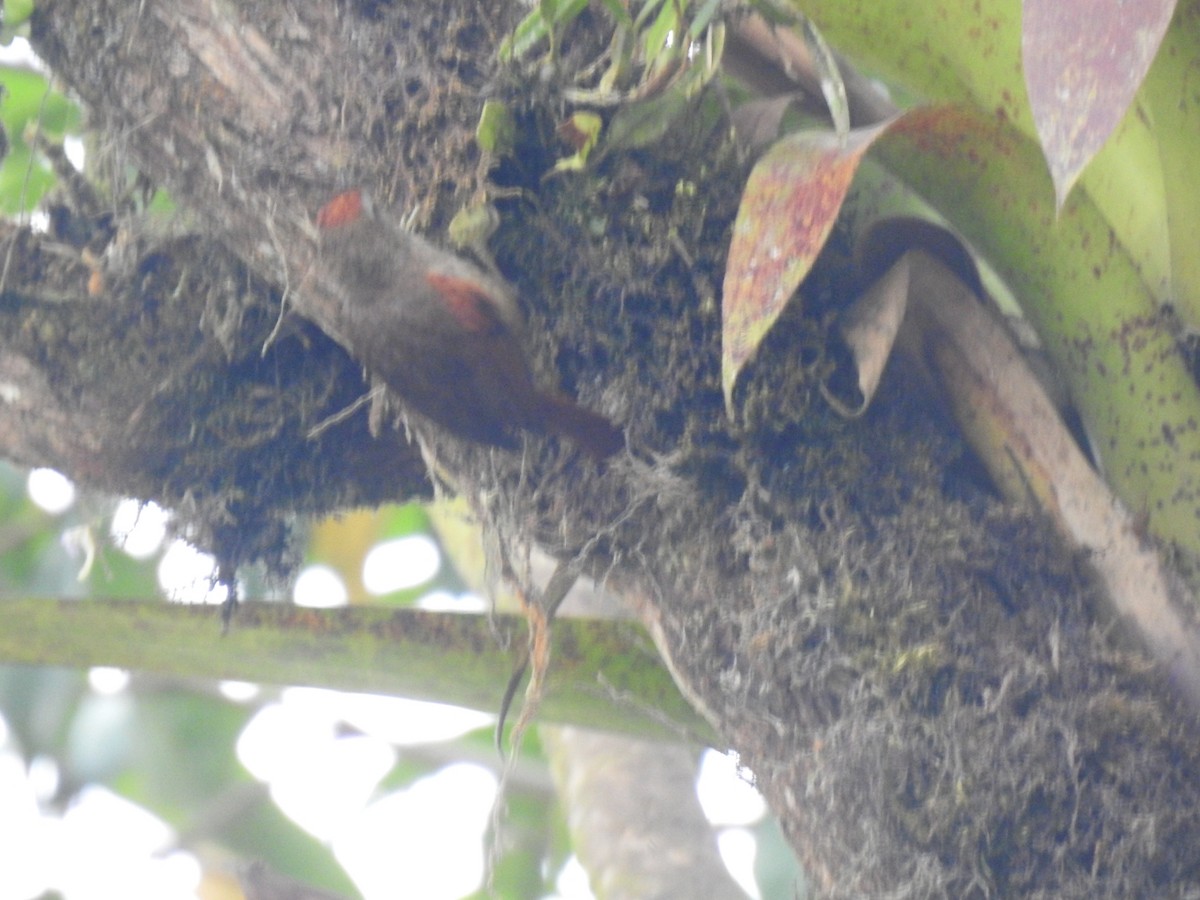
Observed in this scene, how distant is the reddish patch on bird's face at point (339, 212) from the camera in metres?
1.07

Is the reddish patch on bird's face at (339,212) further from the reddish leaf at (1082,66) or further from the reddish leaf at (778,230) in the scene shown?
the reddish leaf at (1082,66)

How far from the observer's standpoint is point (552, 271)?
110cm

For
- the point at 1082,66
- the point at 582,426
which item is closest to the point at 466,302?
the point at 582,426

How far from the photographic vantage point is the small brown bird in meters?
1.06

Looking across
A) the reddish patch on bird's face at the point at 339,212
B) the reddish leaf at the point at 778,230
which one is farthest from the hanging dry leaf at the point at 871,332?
the reddish patch on bird's face at the point at 339,212

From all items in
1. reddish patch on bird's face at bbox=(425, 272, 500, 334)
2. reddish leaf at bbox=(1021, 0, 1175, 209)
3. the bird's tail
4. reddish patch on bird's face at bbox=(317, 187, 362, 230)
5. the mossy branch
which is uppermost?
reddish leaf at bbox=(1021, 0, 1175, 209)

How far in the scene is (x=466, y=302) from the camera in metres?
1.11

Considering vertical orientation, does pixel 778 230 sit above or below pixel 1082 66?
below

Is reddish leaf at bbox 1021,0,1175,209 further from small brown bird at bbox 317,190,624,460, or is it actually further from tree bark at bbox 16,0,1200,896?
→ small brown bird at bbox 317,190,624,460

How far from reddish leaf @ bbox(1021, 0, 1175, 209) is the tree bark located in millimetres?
325

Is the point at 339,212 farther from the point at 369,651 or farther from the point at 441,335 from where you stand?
the point at 369,651

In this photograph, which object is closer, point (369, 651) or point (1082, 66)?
point (1082, 66)

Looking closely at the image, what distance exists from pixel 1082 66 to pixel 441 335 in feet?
1.91

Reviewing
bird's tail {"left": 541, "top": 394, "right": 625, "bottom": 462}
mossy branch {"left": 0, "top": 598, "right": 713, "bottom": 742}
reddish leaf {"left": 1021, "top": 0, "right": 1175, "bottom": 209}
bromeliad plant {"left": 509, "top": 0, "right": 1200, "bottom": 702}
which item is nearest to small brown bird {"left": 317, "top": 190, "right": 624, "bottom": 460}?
bird's tail {"left": 541, "top": 394, "right": 625, "bottom": 462}
